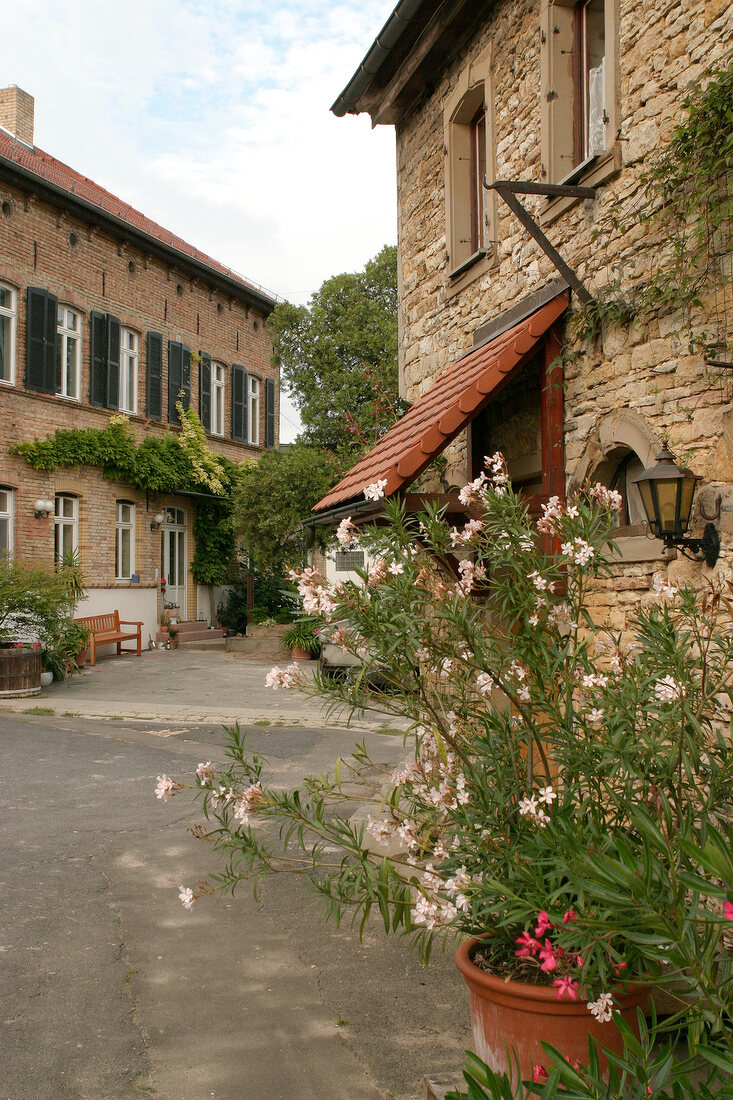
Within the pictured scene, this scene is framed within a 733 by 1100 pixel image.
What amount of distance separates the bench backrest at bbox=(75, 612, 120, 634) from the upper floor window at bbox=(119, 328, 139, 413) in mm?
4690

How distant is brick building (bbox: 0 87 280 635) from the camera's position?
16844mm

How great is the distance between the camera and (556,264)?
5.16 metres

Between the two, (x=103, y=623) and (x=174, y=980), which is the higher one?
(x=103, y=623)

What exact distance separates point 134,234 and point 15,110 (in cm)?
410

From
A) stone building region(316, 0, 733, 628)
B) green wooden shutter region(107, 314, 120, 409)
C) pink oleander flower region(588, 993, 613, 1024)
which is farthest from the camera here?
green wooden shutter region(107, 314, 120, 409)

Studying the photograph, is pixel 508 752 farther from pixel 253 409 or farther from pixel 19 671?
pixel 253 409

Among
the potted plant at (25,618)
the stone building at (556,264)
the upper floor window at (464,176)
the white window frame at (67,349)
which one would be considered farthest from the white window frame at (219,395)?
the upper floor window at (464,176)

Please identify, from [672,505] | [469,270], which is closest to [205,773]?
[672,505]

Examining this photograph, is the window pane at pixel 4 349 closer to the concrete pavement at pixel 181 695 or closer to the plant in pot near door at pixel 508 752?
the concrete pavement at pixel 181 695

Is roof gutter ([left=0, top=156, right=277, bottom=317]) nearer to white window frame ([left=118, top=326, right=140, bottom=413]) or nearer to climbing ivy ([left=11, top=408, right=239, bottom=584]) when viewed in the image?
white window frame ([left=118, top=326, right=140, bottom=413])

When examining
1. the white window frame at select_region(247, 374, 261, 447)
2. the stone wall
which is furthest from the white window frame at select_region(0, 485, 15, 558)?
the stone wall

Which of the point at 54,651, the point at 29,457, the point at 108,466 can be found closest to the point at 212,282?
the point at 108,466

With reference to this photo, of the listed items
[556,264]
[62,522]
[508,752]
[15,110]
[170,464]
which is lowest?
[508,752]

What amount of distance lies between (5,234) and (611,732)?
17.2 m
